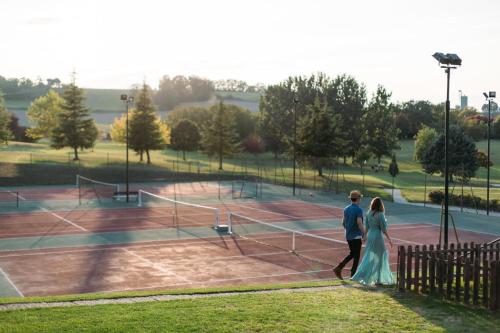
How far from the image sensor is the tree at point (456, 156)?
65.6 meters

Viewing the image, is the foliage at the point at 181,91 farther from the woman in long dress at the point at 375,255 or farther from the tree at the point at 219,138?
the woman in long dress at the point at 375,255

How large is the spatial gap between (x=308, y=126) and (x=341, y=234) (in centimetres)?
3226

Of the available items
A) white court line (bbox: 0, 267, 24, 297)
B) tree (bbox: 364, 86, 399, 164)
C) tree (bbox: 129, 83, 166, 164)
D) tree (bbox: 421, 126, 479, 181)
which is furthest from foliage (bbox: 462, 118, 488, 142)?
white court line (bbox: 0, 267, 24, 297)

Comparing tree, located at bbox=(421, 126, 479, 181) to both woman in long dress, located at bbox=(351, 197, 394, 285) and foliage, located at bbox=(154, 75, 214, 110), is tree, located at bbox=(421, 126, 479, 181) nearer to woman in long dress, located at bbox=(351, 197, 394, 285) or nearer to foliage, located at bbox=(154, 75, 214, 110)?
woman in long dress, located at bbox=(351, 197, 394, 285)

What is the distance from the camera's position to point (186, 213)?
3625 centimetres

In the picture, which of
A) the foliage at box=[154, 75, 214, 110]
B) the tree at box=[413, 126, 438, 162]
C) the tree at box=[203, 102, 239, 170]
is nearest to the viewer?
the tree at box=[203, 102, 239, 170]

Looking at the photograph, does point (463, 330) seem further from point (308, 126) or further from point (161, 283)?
→ point (308, 126)

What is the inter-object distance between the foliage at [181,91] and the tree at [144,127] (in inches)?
4041

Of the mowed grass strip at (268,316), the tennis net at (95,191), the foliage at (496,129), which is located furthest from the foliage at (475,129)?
the mowed grass strip at (268,316)

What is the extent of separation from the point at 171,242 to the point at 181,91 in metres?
157

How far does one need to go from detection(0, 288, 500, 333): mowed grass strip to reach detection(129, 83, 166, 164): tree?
194ft

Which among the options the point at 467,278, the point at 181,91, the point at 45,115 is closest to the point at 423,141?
the point at 45,115

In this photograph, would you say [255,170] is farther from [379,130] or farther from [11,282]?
[11,282]

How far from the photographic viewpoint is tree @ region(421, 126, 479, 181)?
215 feet
